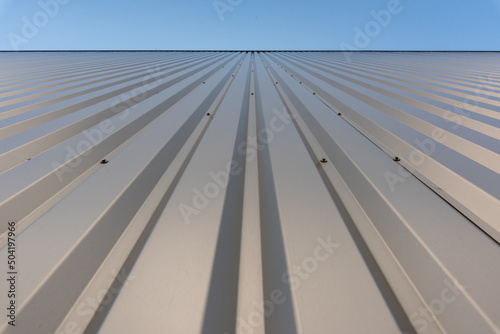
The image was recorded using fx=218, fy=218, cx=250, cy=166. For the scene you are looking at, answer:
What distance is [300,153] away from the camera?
1275 mm

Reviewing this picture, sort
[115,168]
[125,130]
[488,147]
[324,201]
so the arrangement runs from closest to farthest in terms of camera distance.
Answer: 1. [324,201]
2. [115,168]
3. [488,147]
4. [125,130]

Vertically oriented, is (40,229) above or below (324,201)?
below

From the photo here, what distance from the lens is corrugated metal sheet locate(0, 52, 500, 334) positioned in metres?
0.57

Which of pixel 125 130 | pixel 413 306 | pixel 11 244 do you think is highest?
pixel 125 130

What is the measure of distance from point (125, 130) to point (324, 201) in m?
1.40

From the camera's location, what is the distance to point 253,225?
2.80ft

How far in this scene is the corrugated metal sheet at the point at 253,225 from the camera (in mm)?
575

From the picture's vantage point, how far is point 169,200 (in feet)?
3.06

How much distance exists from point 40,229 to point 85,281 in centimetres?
29

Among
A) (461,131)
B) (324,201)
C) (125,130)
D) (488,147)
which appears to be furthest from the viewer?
(125,130)

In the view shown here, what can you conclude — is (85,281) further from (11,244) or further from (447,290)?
(447,290)

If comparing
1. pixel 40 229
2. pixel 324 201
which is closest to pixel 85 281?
pixel 40 229

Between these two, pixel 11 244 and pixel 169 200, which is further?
pixel 169 200

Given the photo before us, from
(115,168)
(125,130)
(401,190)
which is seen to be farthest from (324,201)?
(125,130)
